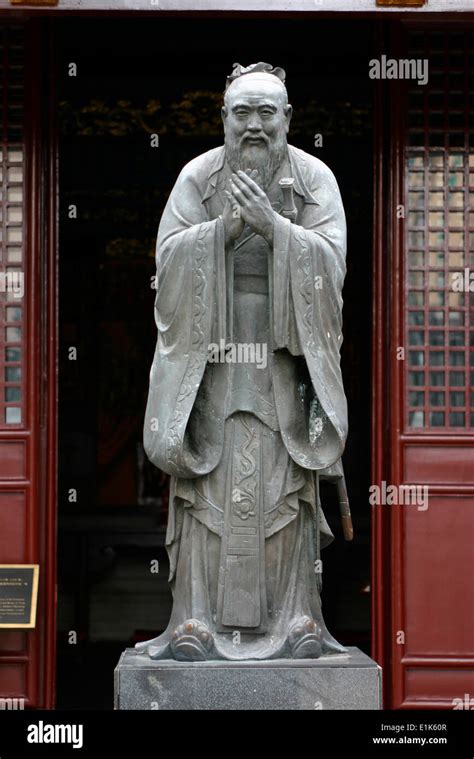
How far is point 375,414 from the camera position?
10.5 m

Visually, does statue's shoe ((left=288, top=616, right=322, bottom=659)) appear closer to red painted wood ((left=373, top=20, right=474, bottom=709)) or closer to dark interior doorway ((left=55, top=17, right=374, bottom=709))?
red painted wood ((left=373, top=20, right=474, bottom=709))

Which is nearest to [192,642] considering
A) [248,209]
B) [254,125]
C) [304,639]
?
[304,639]

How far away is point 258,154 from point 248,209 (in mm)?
334

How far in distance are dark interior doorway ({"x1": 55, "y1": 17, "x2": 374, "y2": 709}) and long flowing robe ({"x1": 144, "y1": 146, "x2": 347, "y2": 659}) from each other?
15.3 ft

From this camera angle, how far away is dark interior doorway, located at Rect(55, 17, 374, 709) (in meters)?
12.9

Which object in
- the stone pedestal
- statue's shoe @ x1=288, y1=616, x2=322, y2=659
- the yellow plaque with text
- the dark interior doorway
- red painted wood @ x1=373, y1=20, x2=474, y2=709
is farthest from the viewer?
the dark interior doorway

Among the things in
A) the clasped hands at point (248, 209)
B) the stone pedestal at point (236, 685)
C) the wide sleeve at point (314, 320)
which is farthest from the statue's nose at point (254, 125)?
the stone pedestal at point (236, 685)

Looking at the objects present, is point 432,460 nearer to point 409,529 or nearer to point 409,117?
point 409,529

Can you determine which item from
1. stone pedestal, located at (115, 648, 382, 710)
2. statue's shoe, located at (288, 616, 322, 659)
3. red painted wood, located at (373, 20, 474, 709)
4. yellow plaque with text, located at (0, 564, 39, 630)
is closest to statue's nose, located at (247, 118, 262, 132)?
statue's shoe, located at (288, 616, 322, 659)

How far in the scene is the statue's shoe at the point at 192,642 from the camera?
7211mm

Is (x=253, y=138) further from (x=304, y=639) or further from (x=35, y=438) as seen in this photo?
(x=35, y=438)

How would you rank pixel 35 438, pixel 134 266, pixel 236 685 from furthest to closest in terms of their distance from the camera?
pixel 134 266
pixel 35 438
pixel 236 685

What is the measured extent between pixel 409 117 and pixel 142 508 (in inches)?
282

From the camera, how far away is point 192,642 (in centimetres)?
723
